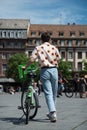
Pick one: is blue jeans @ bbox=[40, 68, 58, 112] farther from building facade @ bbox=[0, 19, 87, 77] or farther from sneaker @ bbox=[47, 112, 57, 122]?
building facade @ bbox=[0, 19, 87, 77]

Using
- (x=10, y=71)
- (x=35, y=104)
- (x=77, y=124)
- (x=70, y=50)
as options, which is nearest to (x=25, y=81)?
(x=35, y=104)

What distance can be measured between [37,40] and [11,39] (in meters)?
6.56

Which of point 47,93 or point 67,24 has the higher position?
point 47,93

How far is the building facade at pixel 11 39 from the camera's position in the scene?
11781cm

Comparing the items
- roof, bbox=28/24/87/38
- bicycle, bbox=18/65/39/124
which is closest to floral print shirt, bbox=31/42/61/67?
bicycle, bbox=18/65/39/124

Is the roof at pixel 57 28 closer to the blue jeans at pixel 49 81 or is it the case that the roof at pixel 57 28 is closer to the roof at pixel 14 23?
the roof at pixel 14 23

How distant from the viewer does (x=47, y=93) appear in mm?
9742

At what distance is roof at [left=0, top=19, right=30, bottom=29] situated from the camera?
11825 cm

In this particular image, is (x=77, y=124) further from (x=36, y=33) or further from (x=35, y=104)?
(x=36, y=33)

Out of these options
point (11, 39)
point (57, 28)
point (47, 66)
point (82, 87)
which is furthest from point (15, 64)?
point (47, 66)

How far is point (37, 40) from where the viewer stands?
118 m

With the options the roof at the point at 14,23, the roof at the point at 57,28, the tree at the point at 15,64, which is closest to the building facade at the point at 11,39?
the roof at the point at 14,23

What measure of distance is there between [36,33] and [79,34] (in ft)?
35.9

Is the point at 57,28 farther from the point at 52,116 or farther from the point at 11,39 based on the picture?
the point at 52,116
